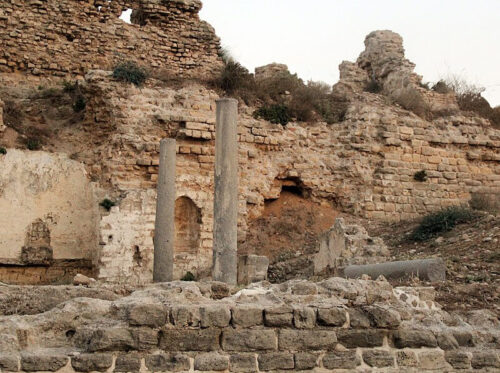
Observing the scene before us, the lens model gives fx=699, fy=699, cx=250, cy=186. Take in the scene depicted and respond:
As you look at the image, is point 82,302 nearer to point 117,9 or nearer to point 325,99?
point 325,99

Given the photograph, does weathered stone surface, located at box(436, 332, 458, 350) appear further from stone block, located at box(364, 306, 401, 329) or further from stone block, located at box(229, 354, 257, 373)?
stone block, located at box(229, 354, 257, 373)

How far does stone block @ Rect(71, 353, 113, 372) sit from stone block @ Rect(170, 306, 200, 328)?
24.1 inches

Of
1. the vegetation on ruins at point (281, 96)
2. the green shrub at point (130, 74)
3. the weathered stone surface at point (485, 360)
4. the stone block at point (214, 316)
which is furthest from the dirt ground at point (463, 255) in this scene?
the green shrub at point (130, 74)

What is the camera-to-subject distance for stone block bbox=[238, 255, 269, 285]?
43.7ft

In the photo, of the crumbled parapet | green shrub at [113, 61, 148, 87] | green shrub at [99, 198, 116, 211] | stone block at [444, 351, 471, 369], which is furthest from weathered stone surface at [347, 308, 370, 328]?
green shrub at [113, 61, 148, 87]

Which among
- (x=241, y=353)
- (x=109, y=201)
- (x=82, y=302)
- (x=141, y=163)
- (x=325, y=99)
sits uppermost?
(x=325, y=99)

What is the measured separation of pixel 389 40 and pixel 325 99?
3682 mm

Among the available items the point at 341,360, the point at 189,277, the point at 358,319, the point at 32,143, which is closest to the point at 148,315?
the point at 341,360

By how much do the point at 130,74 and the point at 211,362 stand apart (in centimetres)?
1114

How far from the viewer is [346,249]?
12648 millimetres

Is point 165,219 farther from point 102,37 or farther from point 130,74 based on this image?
point 102,37

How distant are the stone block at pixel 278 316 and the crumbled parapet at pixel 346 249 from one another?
6200 mm

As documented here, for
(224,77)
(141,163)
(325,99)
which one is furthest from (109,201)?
(325,99)

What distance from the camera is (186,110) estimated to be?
1583 cm
